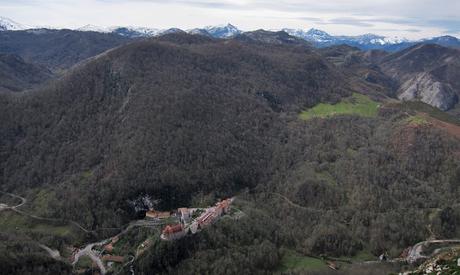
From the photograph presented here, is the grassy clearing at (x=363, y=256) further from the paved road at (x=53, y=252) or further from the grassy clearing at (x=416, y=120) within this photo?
the grassy clearing at (x=416, y=120)

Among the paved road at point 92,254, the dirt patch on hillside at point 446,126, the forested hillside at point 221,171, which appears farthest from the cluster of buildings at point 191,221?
the dirt patch on hillside at point 446,126

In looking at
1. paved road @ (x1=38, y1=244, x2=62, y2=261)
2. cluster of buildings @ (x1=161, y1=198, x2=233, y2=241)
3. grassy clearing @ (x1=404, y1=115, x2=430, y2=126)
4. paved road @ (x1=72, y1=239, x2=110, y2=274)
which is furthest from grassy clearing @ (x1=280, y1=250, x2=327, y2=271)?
grassy clearing @ (x1=404, y1=115, x2=430, y2=126)

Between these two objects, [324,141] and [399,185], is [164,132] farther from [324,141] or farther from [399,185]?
[399,185]

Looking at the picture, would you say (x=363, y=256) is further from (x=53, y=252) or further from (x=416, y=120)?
(x=416, y=120)

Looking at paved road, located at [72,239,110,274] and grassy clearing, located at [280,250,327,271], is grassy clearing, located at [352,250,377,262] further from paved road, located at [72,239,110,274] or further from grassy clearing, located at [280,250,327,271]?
paved road, located at [72,239,110,274]

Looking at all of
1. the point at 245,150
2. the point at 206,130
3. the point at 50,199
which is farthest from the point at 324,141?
the point at 50,199
